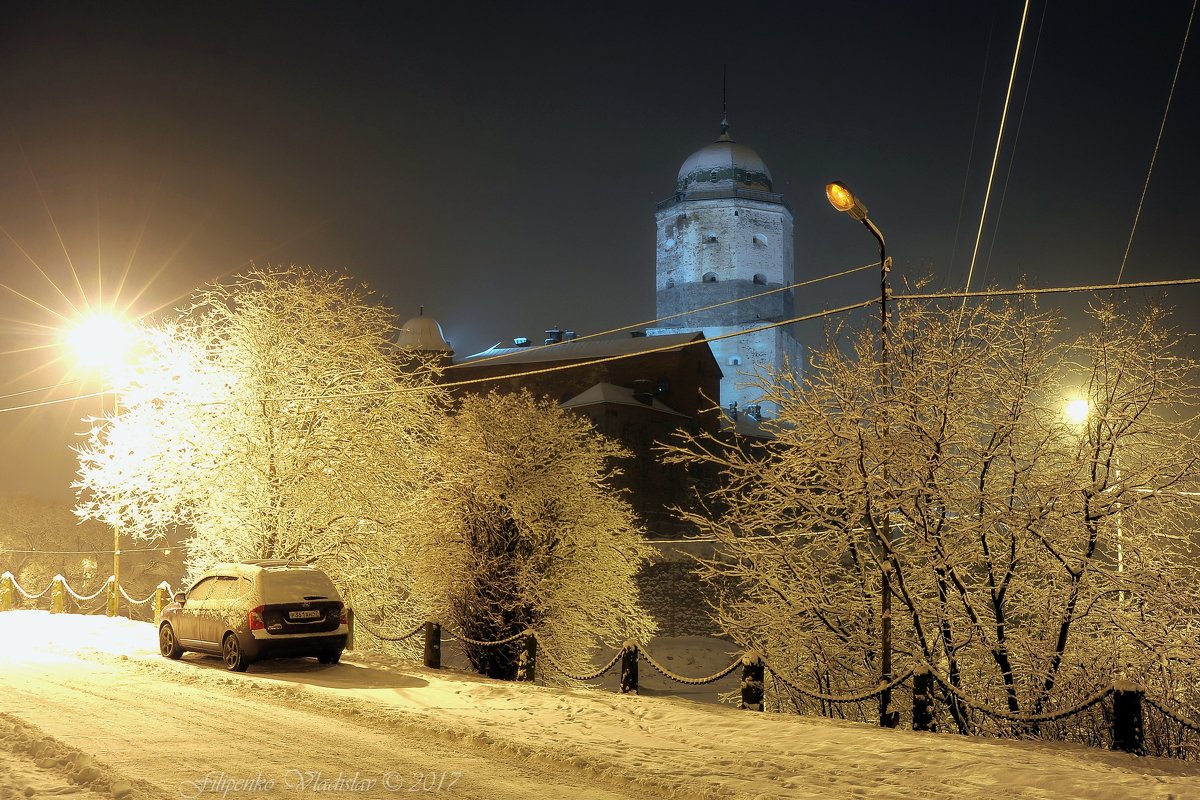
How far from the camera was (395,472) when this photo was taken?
23500mm

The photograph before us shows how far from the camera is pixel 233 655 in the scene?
1416 centimetres

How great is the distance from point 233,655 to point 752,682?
24.6 ft

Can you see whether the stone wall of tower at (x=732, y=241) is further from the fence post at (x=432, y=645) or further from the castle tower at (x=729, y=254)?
the fence post at (x=432, y=645)

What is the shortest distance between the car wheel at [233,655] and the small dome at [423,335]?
2326 inches

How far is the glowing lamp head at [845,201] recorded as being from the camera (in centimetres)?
1221

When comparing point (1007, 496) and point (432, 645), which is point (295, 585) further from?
point (1007, 496)

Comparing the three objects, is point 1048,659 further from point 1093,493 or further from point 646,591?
point 646,591

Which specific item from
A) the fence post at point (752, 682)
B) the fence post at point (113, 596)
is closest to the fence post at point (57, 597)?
the fence post at point (113, 596)

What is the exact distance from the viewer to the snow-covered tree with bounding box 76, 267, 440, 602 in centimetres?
2191

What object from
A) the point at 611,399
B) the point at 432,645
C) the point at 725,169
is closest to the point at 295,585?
the point at 432,645

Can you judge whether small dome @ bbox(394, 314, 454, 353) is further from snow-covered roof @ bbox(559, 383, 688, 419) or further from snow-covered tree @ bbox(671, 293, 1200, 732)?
snow-covered tree @ bbox(671, 293, 1200, 732)

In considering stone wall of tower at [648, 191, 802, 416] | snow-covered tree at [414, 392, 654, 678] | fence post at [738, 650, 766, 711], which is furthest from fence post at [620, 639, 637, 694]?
stone wall of tower at [648, 191, 802, 416]

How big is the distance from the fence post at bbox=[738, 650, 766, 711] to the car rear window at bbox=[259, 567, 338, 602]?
6361mm

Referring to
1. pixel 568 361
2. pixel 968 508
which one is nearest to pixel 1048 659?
pixel 968 508
